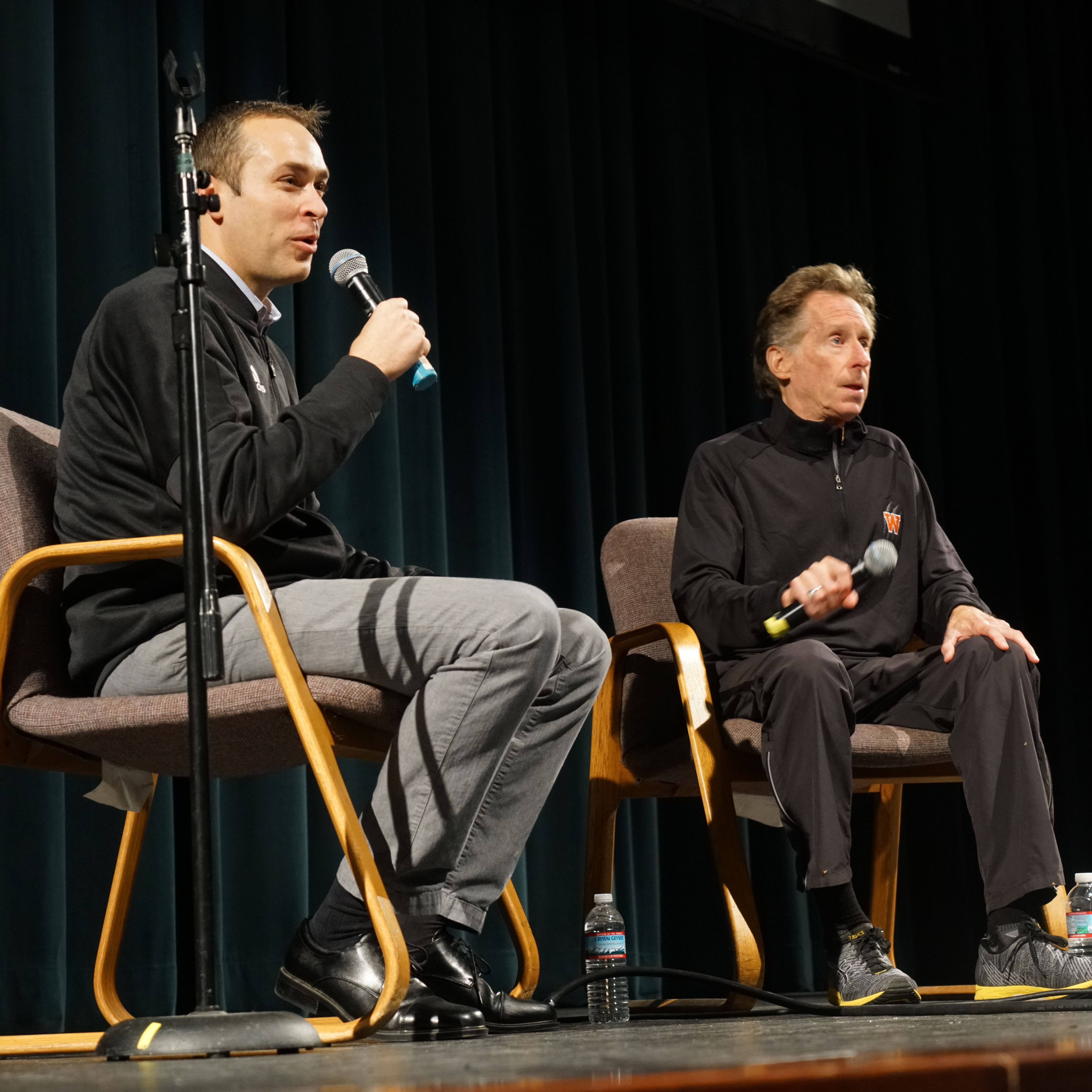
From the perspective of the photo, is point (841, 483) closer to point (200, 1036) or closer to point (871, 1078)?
point (200, 1036)

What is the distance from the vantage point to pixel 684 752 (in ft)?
7.27

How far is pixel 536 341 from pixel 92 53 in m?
1.09

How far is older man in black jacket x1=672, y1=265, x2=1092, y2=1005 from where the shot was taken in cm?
188

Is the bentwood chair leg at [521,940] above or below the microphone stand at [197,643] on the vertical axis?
below

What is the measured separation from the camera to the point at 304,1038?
1272 mm

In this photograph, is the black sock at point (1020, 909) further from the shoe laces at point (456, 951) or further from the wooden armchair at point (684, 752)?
the shoe laces at point (456, 951)

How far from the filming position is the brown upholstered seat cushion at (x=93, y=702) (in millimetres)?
1528

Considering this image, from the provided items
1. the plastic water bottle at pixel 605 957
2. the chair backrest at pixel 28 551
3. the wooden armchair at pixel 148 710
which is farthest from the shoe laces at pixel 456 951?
the chair backrest at pixel 28 551

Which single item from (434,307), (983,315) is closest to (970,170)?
(983,315)

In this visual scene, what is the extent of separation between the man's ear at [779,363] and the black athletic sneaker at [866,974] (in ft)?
3.28

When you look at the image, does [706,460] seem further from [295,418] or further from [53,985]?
[53,985]

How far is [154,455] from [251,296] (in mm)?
314

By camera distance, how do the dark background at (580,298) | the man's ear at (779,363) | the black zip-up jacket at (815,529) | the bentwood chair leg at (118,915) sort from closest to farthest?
the bentwood chair leg at (118,915), the black zip-up jacket at (815,529), the dark background at (580,298), the man's ear at (779,363)

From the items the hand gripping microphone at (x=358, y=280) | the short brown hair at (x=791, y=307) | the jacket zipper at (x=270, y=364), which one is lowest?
the jacket zipper at (x=270, y=364)
